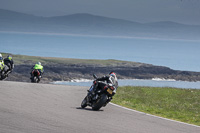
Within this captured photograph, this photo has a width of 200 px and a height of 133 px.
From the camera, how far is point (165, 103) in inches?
868

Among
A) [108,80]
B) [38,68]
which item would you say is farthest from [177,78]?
[108,80]

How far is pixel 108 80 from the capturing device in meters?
16.3

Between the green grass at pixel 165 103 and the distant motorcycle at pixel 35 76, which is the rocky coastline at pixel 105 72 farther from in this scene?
the green grass at pixel 165 103

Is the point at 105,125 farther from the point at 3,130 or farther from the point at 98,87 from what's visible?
the point at 98,87

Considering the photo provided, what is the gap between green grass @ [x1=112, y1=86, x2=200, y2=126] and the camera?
17.5 meters

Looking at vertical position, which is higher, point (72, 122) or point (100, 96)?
point (100, 96)

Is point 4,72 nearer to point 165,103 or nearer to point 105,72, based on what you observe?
point 165,103

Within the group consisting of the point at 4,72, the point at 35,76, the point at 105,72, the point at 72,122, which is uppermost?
the point at 105,72

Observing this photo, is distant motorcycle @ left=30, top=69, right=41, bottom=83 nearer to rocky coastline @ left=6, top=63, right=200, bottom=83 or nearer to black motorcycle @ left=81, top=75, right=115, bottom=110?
black motorcycle @ left=81, top=75, right=115, bottom=110

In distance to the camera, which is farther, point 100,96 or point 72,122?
point 100,96

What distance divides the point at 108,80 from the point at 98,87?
43cm

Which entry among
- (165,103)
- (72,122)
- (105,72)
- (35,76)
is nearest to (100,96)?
(72,122)

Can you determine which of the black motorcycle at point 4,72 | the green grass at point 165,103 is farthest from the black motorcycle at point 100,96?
the black motorcycle at point 4,72

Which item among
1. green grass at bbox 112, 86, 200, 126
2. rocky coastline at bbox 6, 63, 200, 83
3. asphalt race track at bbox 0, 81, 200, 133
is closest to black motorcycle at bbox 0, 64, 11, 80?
green grass at bbox 112, 86, 200, 126
